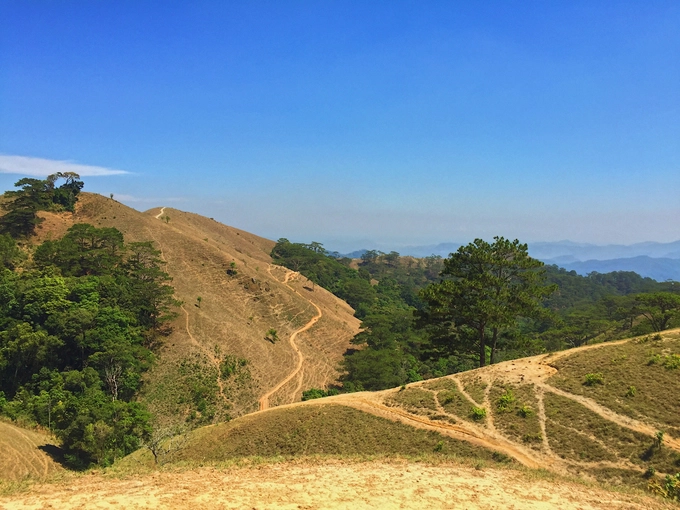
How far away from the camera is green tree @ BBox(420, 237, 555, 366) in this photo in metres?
26.5

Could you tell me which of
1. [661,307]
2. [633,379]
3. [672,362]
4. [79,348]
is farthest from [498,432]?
[661,307]

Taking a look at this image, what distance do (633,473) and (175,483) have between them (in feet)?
51.8

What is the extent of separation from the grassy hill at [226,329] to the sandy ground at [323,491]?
76.7 ft

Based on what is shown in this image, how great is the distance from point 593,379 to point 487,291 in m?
8.77

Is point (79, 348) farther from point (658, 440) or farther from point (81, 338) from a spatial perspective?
point (658, 440)

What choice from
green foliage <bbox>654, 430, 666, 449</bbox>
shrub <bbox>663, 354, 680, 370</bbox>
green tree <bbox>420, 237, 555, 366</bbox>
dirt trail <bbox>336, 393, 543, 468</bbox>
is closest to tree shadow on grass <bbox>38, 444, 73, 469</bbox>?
dirt trail <bbox>336, 393, 543, 468</bbox>

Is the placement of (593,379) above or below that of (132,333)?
above

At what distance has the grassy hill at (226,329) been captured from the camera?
3697 cm

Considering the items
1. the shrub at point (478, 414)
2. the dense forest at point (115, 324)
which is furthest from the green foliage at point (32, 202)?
the shrub at point (478, 414)

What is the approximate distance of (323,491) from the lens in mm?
11602

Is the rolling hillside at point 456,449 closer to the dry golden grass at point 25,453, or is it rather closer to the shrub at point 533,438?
the shrub at point 533,438

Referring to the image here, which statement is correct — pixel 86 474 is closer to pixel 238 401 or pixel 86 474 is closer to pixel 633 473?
pixel 633 473

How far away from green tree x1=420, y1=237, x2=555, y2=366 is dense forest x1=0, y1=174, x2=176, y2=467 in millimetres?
22146

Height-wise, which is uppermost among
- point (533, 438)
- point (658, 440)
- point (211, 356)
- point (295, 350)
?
point (658, 440)
